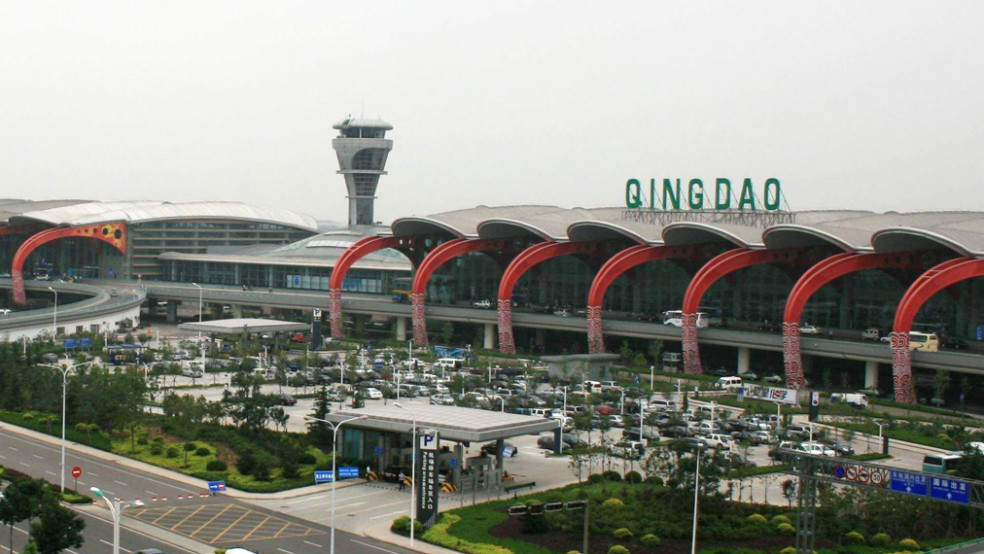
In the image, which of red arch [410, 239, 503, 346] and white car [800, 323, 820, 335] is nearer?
white car [800, 323, 820, 335]

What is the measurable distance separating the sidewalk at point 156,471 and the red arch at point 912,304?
3536 cm

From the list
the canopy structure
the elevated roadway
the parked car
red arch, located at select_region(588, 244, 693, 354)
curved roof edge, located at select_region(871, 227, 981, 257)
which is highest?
curved roof edge, located at select_region(871, 227, 981, 257)

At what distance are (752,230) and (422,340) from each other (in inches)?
1075

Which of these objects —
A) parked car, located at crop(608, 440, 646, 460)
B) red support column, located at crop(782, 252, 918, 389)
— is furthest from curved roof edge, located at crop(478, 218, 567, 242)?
parked car, located at crop(608, 440, 646, 460)

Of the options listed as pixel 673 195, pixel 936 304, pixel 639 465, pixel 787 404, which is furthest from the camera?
pixel 673 195

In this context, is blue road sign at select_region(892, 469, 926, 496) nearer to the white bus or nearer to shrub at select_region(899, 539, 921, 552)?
shrub at select_region(899, 539, 921, 552)

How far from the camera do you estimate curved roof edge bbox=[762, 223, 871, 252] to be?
80.0m

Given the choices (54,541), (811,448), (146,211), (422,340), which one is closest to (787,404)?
(811,448)

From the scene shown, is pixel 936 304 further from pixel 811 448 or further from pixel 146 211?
pixel 146 211

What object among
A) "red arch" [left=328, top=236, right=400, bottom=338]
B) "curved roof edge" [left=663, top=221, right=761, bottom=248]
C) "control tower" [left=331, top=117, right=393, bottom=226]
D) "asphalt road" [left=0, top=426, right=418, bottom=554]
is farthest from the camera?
"control tower" [left=331, top=117, right=393, bottom=226]

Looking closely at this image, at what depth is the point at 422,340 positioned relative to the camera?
101 metres

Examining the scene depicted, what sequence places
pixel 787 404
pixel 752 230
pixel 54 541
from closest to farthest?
pixel 54 541 < pixel 787 404 < pixel 752 230

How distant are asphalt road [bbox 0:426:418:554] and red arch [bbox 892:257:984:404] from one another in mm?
40871

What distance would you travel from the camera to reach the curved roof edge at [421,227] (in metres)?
102
